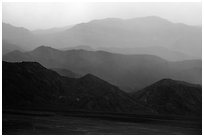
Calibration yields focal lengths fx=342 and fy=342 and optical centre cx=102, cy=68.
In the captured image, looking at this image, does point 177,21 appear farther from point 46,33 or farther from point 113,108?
point 113,108

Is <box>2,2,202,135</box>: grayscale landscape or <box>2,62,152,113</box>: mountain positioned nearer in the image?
<box>2,2,202,135</box>: grayscale landscape

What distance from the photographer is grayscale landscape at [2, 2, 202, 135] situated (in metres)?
20.9

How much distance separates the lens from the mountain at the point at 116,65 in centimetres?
2850

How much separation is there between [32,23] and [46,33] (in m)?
1.64

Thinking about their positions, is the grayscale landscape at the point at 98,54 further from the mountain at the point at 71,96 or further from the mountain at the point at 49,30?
the mountain at the point at 71,96

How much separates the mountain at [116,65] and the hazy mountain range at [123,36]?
870 mm

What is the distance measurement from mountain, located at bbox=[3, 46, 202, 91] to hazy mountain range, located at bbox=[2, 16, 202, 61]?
2.85 feet

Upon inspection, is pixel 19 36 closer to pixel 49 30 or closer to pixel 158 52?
pixel 49 30

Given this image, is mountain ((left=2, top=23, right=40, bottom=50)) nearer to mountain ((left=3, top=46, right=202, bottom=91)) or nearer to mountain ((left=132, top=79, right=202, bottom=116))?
mountain ((left=3, top=46, right=202, bottom=91))

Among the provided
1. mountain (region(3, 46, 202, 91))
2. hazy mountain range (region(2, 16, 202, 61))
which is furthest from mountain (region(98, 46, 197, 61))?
mountain (region(3, 46, 202, 91))

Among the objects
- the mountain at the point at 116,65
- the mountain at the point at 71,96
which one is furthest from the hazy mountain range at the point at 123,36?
the mountain at the point at 71,96

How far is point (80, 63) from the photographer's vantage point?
3488 cm

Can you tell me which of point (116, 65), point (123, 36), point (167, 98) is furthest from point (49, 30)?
point (167, 98)

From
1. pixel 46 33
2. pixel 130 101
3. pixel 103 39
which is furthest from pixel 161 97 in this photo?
pixel 46 33
